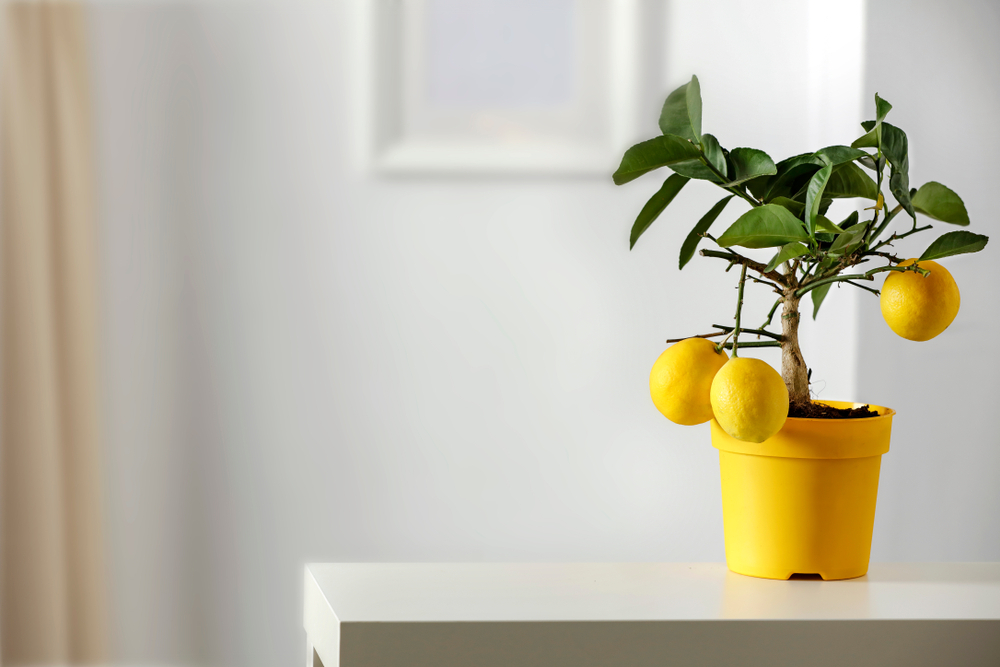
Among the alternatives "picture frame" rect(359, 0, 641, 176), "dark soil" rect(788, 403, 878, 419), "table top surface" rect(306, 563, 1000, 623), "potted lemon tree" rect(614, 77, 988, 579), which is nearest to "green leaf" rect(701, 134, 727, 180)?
"potted lemon tree" rect(614, 77, 988, 579)

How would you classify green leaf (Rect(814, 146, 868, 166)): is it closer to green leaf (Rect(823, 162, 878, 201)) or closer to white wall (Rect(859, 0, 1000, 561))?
green leaf (Rect(823, 162, 878, 201))

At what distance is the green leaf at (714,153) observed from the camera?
750 millimetres

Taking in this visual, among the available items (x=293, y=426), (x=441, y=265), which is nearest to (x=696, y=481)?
(x=441, y=265)

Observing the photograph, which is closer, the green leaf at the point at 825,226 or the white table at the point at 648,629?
the white table at the point at 648,629

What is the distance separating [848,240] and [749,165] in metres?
0.11

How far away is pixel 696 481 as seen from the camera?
1409mm

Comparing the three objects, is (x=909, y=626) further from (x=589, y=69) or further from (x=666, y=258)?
(x=589, y=69)

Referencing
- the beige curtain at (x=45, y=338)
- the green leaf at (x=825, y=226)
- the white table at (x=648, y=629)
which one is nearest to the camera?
the white table at (x=648, y=629)

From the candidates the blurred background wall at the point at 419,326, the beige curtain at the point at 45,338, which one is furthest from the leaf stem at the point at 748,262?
the beige curtain at the point at 45,338

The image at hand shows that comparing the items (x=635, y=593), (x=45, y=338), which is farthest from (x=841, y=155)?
(x=45, y=338)

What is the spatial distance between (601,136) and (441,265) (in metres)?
0.34

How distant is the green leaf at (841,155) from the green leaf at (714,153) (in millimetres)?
84

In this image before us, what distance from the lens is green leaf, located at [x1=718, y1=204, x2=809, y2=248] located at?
71 centimetres

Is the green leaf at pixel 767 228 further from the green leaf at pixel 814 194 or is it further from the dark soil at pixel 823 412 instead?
the dark soil at pixel 823 412
